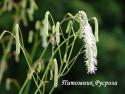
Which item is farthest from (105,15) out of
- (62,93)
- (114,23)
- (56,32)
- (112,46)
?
(56,32)

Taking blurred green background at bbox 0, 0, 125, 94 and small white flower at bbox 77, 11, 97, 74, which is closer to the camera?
small white flower at bbox 77, 11, 97, 74

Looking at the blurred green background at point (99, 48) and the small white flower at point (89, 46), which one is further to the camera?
the blurred green background at point (99, 48)

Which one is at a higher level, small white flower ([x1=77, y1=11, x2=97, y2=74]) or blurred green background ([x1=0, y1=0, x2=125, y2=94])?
blurred green background ([x1=0, y1=0, x2=125, y2=94])

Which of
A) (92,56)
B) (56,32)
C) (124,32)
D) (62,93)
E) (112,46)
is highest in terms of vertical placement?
(124,32)

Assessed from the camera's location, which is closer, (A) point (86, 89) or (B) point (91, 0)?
(A) point (86, 89)

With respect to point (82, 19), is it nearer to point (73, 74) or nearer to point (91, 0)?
point (73, 74)

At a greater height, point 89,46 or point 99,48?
point 99,48

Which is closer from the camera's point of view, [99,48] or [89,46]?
[89,46]

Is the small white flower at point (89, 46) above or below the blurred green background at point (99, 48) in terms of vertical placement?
below
